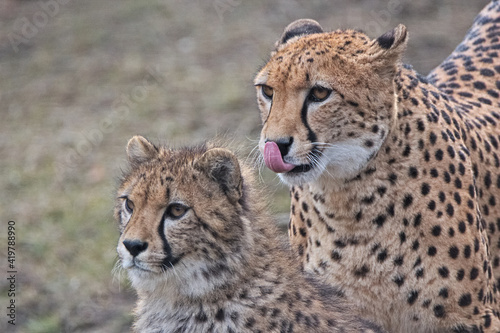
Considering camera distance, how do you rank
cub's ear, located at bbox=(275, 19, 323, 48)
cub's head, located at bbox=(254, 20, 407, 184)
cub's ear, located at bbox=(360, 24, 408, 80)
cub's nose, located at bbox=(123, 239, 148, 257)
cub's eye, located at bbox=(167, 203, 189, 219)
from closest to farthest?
cub's nose, located at bbox=(123, 239, 148, 257) < cub's eye, located at bbox=(167, 203, 189, 219) < cub's head, located at bbox=(254, 20, 407, 184) < cub's ear, located at bbox=(360, 24, 408, 80) < cub's ear, located at bbox=(275, 19, 323, 48)

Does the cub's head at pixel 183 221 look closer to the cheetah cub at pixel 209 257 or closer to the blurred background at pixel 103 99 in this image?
the cheetah cub at pixel 209 257

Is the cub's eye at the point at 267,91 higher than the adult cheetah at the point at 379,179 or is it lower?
higher

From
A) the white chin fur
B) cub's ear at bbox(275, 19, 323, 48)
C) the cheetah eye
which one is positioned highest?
cub's ear at bbox(275, 19, 323, 48)

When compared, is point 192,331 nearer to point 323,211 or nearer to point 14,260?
point 323,211

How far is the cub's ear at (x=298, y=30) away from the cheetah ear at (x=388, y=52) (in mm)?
463

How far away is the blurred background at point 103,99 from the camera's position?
5328 millimetres

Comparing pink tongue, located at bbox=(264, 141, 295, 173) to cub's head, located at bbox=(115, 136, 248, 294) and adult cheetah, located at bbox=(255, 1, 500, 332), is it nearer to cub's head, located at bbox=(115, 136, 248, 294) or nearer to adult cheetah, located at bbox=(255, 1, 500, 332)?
adult cheetah, located at bbox=(255, 1, 500, 332)

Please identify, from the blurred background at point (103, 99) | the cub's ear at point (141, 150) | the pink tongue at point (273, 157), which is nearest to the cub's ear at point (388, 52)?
the pink tongue at point (273, 157)

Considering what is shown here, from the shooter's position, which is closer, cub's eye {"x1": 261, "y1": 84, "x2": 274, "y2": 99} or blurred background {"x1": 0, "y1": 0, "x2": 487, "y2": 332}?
cub's eye {"x1": 261, "y1": 84, "x2": 274, "y2": 99}

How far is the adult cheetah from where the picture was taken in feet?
10.1

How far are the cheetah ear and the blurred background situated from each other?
1.93 metres

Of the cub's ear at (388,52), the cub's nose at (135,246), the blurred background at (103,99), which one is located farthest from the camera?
the blurred background at (103,99)

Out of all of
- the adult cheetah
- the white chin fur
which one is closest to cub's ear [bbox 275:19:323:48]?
the adult cheetah

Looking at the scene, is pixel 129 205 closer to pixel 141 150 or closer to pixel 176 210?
pixel 176 210
